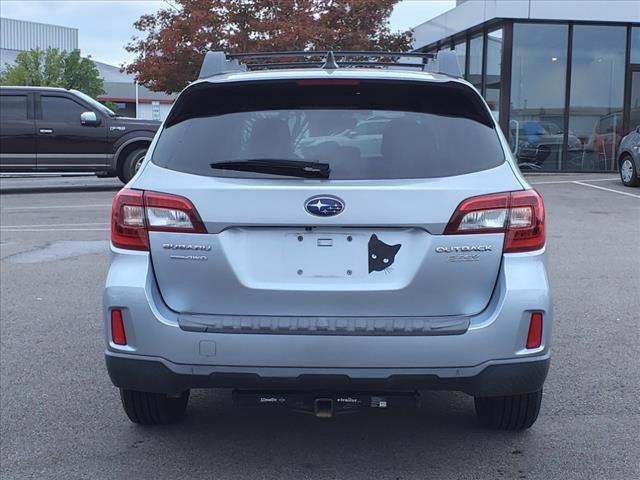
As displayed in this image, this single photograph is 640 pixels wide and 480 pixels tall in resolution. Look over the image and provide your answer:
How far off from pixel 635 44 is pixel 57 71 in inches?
2059

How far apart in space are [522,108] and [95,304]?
655 inches

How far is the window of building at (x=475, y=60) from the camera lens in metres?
23.5

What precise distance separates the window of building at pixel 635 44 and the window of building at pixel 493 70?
11.3 feet

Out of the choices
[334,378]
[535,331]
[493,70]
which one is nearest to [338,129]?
[334,378]

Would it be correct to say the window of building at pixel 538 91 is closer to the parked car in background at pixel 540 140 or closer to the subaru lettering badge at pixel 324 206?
the parked car in background at pixel 540 140

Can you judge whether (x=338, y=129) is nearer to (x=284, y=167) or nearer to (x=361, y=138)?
(x=361, y=138)

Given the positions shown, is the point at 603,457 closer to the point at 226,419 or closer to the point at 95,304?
the point at 226,419

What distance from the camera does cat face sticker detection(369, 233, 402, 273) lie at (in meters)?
3.46

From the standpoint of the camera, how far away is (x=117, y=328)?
3.62m

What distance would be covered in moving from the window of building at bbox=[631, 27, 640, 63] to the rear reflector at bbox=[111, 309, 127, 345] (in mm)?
21113

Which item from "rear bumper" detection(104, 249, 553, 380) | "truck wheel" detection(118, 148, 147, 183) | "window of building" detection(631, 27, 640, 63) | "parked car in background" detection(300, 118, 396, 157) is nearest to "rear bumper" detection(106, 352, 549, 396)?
"rear bumper" detection(104, 249, 553, 380)

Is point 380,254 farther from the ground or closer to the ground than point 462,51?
closer to the ground

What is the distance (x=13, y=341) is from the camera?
6176 mm

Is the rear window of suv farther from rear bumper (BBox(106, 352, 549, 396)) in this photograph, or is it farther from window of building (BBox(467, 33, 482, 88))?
window of building (BBox(467, 33, 482, 88))
